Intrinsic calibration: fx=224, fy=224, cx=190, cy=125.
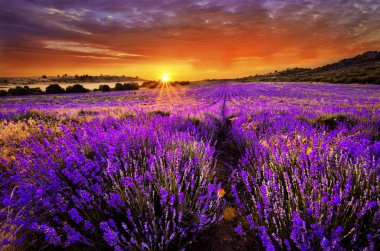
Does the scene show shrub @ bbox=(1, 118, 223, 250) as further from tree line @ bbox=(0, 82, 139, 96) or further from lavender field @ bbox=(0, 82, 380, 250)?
tree line @ bbox=(0, 82, 139, 96)

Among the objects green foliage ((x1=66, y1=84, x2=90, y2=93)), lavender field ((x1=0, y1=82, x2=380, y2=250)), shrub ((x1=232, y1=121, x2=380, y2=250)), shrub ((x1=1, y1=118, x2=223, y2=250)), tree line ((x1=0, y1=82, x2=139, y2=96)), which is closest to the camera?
shrub ((x1=232, y1=121, x2=380, y2=250))

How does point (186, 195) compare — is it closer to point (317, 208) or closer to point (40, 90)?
point (317, 208)

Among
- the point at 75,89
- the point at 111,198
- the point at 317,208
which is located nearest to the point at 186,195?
the point at 111,198

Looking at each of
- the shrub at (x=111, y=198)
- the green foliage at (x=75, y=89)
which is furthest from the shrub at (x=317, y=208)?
the green foliage at (x=75, y=89)

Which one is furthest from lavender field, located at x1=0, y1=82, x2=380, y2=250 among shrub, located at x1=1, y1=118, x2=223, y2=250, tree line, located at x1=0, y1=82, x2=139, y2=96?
tree line, located at x1=0, y1=82, x2=139, y2=96

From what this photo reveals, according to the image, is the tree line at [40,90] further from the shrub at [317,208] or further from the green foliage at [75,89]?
the shrub at [317,208]

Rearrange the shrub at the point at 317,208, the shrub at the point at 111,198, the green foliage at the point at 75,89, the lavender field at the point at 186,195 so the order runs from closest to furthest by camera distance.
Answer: the shrub at the point at 317,208 < the lavender field at the point at 186,195 < the shrub at the point at 111,198 < the green foliage at the point at 75,89

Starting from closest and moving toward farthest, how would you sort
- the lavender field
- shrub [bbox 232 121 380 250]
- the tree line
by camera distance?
shrub [bbox 232 121 380 250], the lavender field, the tree line

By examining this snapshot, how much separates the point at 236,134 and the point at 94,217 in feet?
10.8

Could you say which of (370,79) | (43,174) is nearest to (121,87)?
(370,79)

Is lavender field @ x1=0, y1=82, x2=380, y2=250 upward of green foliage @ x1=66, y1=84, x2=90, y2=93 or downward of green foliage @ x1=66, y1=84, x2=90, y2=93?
downward

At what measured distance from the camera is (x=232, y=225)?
2287mm

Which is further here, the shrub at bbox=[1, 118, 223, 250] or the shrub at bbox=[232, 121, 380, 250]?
the shrub at bbox=[1, 118, 223, 250]

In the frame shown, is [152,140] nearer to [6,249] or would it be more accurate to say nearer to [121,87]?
[6,249]
